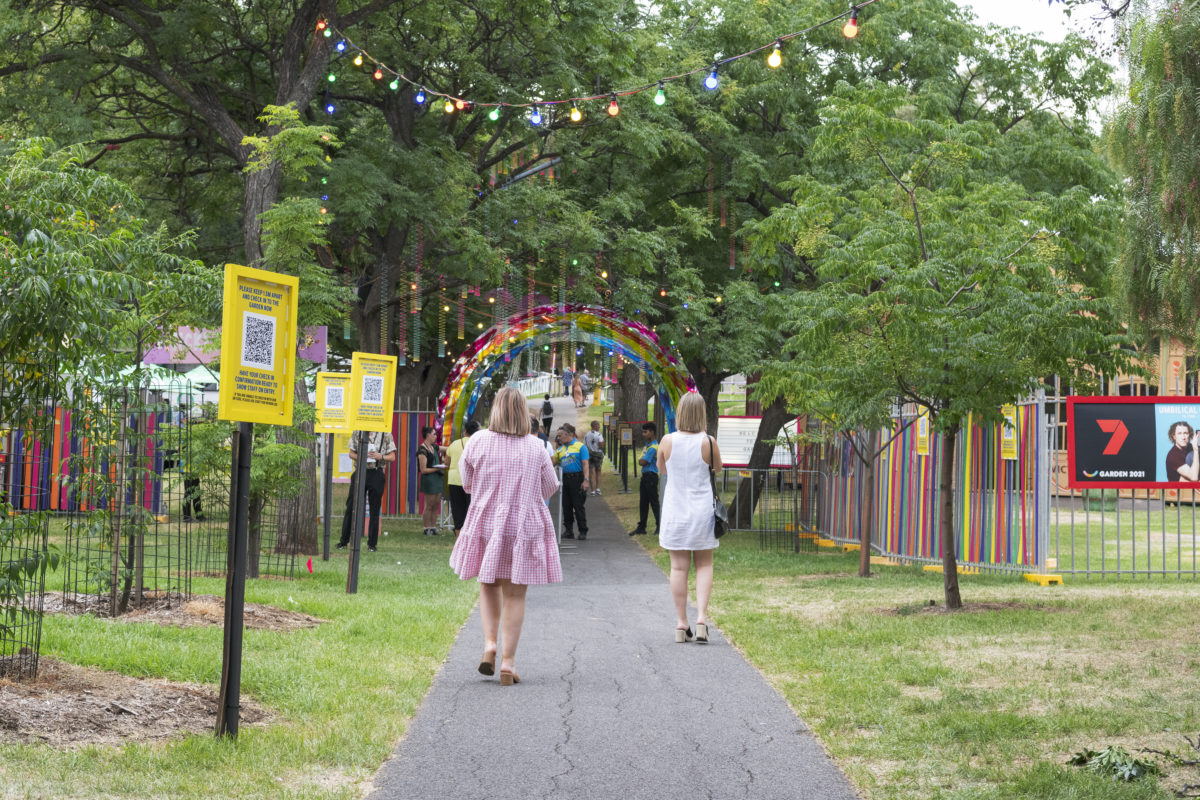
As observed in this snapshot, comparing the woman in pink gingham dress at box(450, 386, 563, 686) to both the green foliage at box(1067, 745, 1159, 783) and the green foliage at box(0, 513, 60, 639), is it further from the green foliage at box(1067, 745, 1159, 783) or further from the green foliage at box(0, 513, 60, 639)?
the green foliage at box(1067, 745, 1159, 783)

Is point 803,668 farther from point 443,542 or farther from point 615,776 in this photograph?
point 443,542

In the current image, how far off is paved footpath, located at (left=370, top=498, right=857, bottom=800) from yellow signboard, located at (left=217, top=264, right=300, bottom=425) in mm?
1794

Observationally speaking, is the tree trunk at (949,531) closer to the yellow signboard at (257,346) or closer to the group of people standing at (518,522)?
the group of people standing at (518,522)

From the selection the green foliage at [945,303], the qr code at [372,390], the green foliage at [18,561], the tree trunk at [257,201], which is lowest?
the green foliage at [18,561]

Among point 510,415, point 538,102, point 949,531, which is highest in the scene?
point 538,102

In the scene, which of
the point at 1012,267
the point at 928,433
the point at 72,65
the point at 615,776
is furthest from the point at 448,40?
the point at 615,776

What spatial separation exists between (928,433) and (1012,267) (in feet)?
15.1

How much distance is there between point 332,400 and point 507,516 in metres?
9.13

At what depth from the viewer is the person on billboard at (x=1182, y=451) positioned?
15.0 m

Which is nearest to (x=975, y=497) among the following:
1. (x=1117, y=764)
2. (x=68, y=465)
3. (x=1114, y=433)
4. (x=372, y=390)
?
(x=1114, y=433)

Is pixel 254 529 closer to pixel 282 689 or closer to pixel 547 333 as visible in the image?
pixel 282 689

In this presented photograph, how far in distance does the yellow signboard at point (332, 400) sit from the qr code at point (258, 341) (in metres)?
9.94

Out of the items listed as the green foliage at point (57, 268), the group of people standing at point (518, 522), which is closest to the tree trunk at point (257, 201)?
the green foliage at point (57, 268)

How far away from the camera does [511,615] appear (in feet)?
26.8
